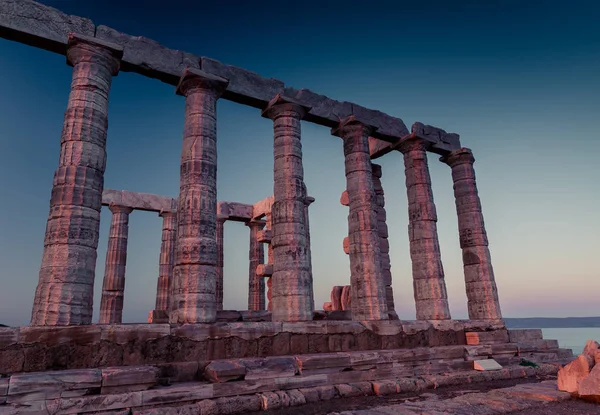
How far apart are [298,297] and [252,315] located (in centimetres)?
583

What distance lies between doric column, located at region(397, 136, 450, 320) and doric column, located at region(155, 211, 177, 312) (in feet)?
40.1

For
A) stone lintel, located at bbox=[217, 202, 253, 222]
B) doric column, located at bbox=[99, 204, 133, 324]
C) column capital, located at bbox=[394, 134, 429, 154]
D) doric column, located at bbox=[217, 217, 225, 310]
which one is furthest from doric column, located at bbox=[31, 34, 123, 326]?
stone lintel, located at bbox=[217, 202, 253, 222]

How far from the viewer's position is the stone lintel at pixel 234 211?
24219 mm

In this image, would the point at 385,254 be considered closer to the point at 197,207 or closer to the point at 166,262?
the point at 197,207

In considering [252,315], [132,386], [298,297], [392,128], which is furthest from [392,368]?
[392,128]

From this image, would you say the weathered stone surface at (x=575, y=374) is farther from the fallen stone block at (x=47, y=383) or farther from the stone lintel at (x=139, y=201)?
the stone lintel at (x=139, y=201)

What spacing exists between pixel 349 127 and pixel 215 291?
8.32 m

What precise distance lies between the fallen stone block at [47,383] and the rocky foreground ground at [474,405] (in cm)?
334

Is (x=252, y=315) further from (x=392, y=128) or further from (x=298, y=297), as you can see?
(x=392, y=128)

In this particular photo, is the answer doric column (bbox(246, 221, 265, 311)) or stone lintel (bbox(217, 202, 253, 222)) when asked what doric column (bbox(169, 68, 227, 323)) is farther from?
doric column (bbox(246, 221, 265, 311))

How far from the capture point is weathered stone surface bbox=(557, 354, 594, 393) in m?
7.51

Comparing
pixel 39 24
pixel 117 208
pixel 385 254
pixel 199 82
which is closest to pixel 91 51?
pixel 39 24

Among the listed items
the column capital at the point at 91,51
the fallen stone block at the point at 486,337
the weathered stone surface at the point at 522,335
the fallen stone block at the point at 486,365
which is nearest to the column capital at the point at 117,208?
the column capital at the point at 91,51

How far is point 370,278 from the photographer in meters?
13.8
